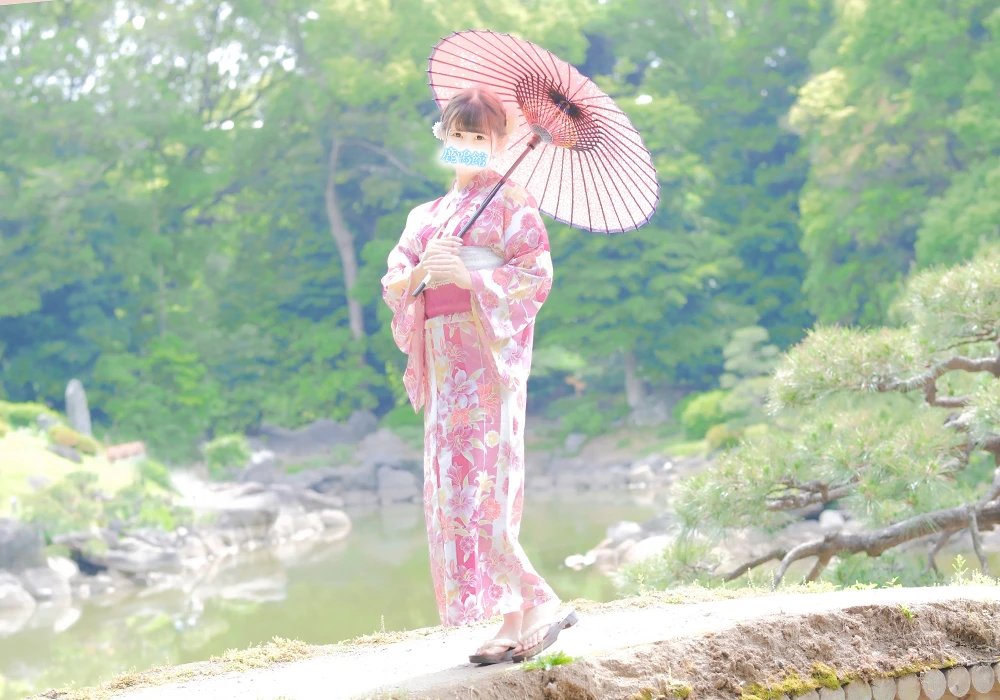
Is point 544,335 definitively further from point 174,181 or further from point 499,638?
point 499,638

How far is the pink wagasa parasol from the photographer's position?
2664 mm

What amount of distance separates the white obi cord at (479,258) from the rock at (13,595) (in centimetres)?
750

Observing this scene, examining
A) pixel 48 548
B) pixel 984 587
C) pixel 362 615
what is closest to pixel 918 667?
pixel 984 587

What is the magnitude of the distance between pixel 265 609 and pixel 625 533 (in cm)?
351

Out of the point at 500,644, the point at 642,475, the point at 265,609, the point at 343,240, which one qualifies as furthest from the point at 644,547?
the point at 343,240

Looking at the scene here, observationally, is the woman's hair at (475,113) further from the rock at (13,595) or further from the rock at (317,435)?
the rock at (317,435)

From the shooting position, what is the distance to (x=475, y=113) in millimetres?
2600

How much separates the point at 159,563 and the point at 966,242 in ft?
29.9

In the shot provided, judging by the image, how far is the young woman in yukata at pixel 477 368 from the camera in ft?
8.17

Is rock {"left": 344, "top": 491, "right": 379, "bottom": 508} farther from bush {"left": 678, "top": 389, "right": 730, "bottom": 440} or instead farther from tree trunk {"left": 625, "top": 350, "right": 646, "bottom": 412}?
tree trunk {"left": 625, "top": 350, "right": 646, "bottom": 412}

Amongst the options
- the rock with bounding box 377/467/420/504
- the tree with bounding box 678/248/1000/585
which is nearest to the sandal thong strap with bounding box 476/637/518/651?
the tree with bounding box 678/248/1000/585

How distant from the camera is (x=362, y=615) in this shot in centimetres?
802

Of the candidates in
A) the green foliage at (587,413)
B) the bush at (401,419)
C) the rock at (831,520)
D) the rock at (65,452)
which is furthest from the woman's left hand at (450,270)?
the bush at (401,419)

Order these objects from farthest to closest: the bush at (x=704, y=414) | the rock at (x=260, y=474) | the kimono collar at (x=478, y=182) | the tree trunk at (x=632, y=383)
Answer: the tree trunk at (x=632, y=383), the rock at (x=260, y=474), the bush at (x=704, y=414), the kimono collar at (x=478, y=182)
